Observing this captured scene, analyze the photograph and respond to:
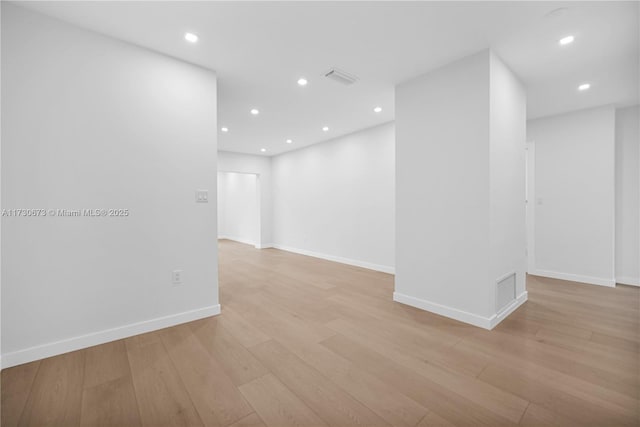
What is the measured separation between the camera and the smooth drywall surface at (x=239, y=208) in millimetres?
8117

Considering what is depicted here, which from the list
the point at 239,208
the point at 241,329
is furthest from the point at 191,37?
the point at 239,208

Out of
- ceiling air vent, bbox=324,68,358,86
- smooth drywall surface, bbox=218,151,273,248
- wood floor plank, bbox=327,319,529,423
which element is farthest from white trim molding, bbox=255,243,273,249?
wood floor plank, bbox=327,319,529,423

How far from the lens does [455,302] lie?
8.84 ft

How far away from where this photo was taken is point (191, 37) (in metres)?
2.30

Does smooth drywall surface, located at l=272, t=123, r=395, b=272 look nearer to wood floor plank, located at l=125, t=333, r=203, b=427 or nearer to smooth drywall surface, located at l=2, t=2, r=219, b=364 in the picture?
smooth drywall surface, located at l=2, t=2, r=219, b=364

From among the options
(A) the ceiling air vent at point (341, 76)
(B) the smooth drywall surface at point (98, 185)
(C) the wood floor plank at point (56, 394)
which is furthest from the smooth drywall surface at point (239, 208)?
(C) the wood floor plank at point (56, 394)

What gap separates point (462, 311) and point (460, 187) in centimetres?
127

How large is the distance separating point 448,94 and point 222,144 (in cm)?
513

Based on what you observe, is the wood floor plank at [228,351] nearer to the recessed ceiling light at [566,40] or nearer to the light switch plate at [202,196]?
the light switch plate at [202,196]

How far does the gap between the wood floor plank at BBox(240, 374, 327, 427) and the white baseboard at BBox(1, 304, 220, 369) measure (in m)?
1.29

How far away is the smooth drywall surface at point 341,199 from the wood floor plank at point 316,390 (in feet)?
10.2

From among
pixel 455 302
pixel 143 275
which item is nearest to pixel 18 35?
pixel 143 275

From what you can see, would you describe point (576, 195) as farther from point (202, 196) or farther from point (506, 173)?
point (202, 196)

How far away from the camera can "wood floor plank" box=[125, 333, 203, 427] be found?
1435 mm
